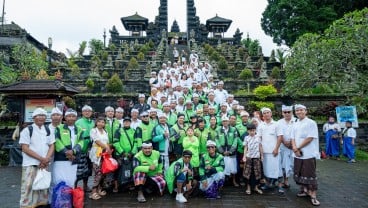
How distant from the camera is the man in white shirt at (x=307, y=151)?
22.0ft

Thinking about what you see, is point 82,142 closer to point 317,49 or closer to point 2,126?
point 2,126

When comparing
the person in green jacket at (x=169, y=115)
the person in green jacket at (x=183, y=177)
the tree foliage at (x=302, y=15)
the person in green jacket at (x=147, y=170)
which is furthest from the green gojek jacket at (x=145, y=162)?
the tree foliage at (x=302, y=15)

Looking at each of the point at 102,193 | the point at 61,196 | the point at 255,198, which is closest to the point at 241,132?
the point at 255,198

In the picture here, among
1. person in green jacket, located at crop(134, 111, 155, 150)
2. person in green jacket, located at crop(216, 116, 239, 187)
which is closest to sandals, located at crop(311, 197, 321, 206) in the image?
person in green jacket, located at crop(216, 116, 239, 187)

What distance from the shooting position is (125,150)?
704cm

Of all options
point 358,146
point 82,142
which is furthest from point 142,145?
point 358,146

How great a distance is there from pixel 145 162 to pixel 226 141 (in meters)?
2.04

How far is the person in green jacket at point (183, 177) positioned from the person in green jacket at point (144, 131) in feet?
2.90

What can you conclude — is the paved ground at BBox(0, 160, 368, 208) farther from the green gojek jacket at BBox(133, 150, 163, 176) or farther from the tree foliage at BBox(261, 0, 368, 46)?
the tree foliage at BBox(261, 0, 368, 46)

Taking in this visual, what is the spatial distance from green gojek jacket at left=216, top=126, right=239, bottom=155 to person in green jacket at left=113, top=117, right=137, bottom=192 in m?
1.98

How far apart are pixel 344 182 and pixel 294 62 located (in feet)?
23.7

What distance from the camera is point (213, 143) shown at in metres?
6.99

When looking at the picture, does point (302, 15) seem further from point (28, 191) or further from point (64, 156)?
point (28, 191)

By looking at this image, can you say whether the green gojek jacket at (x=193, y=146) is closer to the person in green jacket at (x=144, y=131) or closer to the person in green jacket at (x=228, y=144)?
the person in green jacket at (x=228, y=144)
